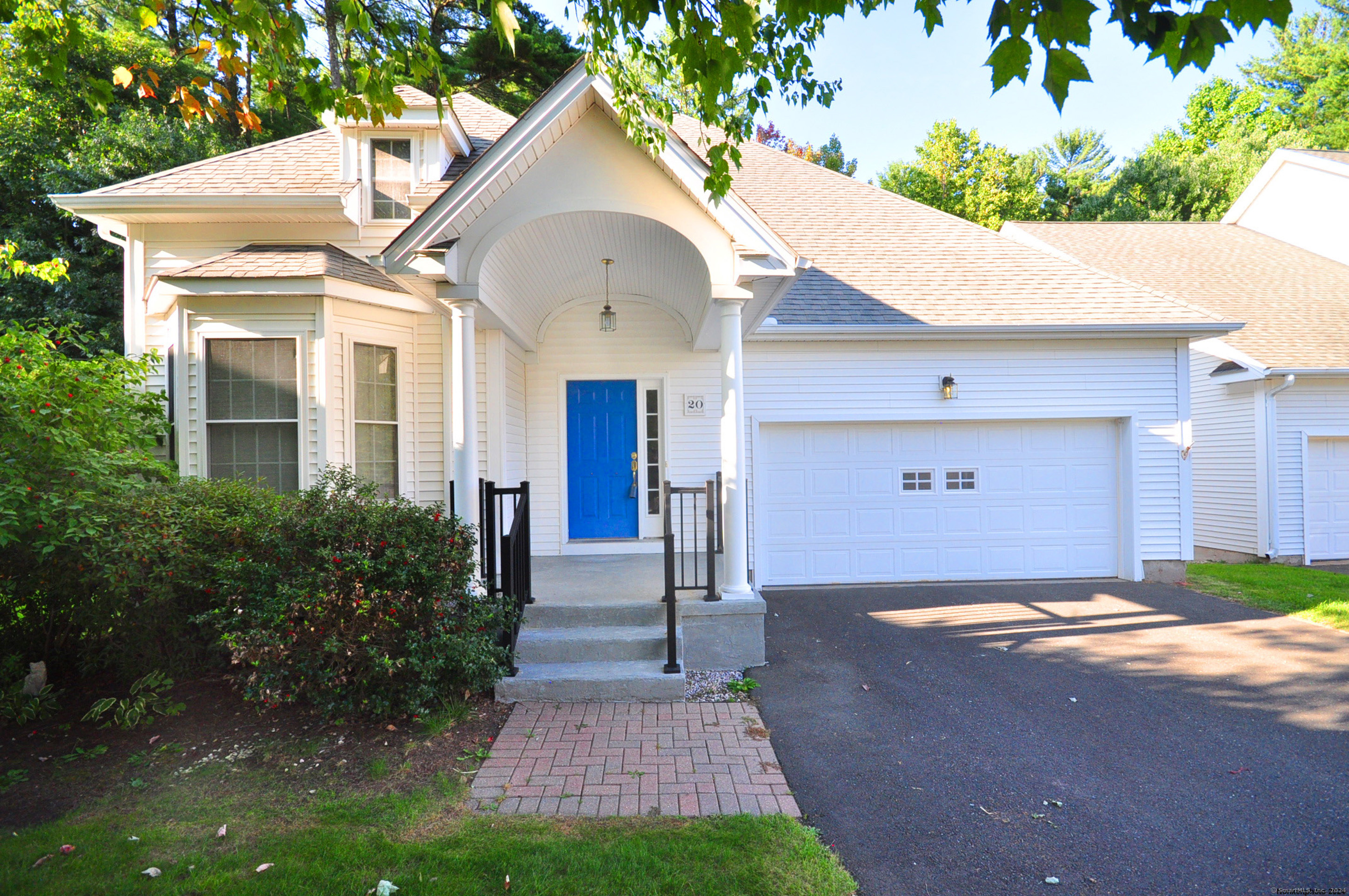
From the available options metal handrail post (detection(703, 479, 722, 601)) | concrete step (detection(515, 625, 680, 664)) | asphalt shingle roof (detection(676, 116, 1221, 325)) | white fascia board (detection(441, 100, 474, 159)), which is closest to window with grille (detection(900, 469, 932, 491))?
asphalt shingle roof (detection(676, 116, 1221, 325))

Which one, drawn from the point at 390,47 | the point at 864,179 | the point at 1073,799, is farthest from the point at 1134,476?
the point at 864,179

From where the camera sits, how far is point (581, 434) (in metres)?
8.41

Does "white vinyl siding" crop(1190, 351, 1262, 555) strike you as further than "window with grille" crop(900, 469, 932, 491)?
Yes

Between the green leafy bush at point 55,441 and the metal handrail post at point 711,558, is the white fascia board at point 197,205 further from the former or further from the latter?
the metal handrail post at point 711,558

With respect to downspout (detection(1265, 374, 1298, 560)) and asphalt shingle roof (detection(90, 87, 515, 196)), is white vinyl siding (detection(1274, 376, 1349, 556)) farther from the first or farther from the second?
asphalt shingle roof (detection(90, 87, 515, 196))

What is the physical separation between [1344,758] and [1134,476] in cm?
517

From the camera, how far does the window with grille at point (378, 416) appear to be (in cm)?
689

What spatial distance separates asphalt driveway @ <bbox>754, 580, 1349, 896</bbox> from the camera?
298cm

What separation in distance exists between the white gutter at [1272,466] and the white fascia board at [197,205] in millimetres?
12832

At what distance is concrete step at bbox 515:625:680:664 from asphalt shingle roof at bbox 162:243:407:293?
3.47m

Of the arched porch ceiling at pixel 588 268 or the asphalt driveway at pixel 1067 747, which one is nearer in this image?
the asphalt driveway at pixel 1067 747

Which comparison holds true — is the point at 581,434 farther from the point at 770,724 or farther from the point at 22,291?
the point at 22,291

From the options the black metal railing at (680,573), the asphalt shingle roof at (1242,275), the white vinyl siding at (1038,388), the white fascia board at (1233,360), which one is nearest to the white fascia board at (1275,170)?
the asphalt shingle roof at (1242,275)

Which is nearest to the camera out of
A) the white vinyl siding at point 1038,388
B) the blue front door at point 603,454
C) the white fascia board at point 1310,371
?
the blue front door at point 603,454
